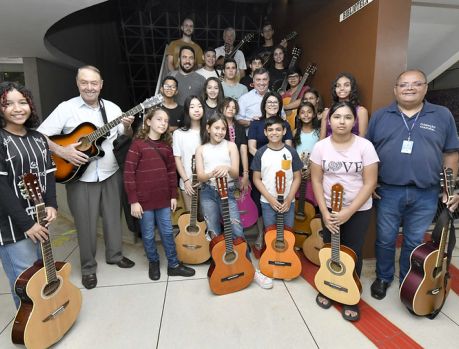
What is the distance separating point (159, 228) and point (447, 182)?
6.88 ft

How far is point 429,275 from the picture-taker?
6.19 ft

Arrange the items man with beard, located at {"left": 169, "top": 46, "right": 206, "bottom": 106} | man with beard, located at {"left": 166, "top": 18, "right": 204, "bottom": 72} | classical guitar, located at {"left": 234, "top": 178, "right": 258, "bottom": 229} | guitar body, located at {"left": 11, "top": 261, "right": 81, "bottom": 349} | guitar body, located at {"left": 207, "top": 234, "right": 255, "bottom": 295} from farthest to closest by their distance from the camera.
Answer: man with beard, located at {"left": 166, "top": 18, "right": 204, "bottom": 72} → man with beard, located at {"left": 169, "top": 46, "right": 206, "bottom": 106} → classical guitar, located at {"left": 234, "top": 178, "right": 258, "bottom": 229} → guitar body, located at {"left": 207, "top": 234, "right": 255, "bottom": 295} → guitar body, located at {"left": 11, "top": 261, "right": 81, "bottom": 349}

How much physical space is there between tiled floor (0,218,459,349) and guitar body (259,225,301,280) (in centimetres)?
→ 9

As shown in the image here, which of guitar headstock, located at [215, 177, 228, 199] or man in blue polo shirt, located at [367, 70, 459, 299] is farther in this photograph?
guitar headstock, located at [215, 177, 228, 199]

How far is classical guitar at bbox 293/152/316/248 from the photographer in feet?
9.19

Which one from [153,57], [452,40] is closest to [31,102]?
[452,40]

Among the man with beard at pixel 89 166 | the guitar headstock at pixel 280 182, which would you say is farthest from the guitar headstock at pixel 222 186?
the man with beard at pixel 89 166

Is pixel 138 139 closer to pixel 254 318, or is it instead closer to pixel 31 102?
pixel 31 102

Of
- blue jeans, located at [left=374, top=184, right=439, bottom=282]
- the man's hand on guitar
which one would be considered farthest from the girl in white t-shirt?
blue jeans, located at [left=374, top=184, right=439, bottom=282]

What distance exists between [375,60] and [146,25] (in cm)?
538

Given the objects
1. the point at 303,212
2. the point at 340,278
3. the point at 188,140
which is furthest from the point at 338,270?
the point at 188,140

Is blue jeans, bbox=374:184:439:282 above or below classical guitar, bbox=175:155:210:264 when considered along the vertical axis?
above

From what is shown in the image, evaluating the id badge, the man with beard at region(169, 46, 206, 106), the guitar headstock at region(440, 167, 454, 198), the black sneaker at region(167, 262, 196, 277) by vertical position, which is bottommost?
the black sneaker at region(167, 262, 196, 277)

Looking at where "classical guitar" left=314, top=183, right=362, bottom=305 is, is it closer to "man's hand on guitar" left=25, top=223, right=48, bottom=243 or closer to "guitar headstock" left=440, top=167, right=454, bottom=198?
"guitar headstock" left=440, top=167, right=454, bottom=198
